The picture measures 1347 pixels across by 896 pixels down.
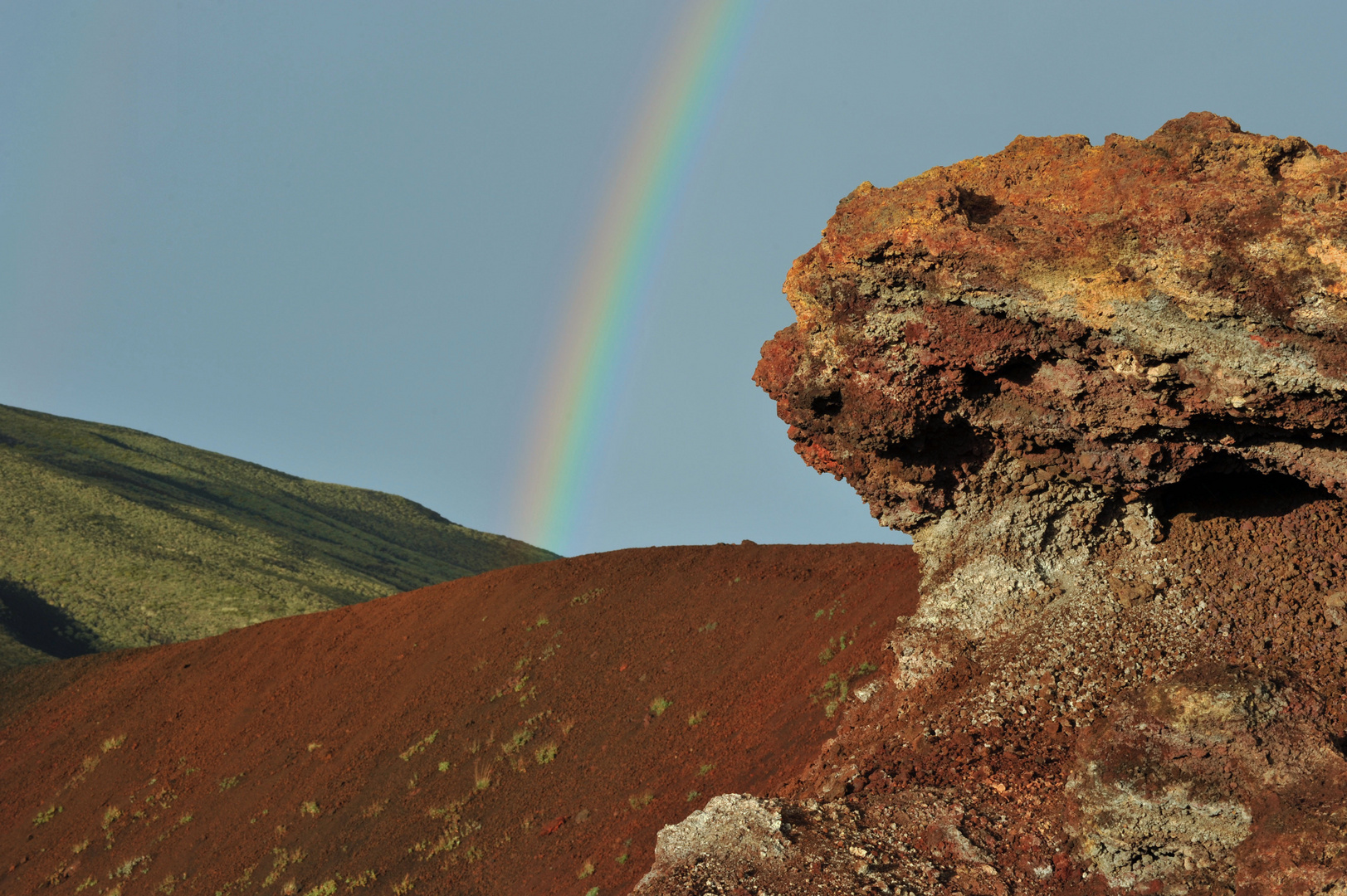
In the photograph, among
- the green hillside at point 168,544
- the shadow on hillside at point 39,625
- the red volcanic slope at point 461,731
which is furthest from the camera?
the green hillside at point 168,544

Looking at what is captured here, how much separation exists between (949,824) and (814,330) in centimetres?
453

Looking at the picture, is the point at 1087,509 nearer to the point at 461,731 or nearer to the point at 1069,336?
the point at 1069,336

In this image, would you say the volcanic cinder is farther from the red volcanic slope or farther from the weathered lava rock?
the red volcanic slope

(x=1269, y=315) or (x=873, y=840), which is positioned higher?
(x=1269, y=315)

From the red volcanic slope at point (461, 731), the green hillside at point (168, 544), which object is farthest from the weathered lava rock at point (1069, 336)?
the green hillside at point (168, 544)

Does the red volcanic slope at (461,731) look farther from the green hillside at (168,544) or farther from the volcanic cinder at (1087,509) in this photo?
the green hillside at (168,544)

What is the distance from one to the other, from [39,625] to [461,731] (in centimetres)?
3383

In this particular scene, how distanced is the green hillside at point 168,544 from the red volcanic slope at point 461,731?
16.5 meters

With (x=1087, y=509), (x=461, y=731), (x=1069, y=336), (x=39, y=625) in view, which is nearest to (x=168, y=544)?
(x=39, y=625)

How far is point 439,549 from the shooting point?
3211 inches

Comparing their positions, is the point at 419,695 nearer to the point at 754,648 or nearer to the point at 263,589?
the point at 754,648

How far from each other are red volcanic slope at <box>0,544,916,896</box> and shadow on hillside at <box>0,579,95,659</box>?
1355 centimetres

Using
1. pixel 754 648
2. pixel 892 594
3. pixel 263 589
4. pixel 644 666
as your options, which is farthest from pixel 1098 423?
pixel 263 589

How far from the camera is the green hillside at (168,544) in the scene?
4331cm
